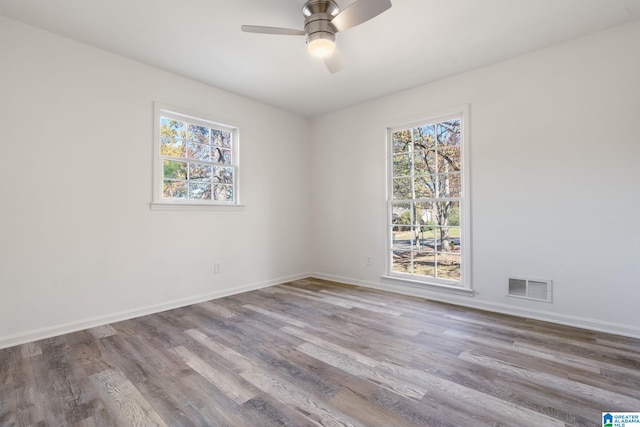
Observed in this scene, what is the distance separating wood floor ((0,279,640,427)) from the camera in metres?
1.54

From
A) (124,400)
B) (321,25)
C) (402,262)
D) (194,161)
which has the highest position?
(321,25)

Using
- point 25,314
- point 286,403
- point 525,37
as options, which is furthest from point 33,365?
point 525,37

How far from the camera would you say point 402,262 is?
3.97 m

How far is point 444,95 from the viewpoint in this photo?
3.49m

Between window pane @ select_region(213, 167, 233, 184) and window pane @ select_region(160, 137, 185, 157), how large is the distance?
460 mm

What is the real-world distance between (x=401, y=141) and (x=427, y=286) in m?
1.90

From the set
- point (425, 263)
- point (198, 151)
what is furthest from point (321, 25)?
point (425, 263)

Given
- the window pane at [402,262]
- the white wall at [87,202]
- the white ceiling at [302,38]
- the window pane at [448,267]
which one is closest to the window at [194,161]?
the white wall at [87,202]

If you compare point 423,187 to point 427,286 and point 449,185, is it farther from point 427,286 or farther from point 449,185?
point 427,286

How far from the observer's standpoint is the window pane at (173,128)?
11.0 feet

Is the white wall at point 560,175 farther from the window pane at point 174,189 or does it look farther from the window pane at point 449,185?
the window pane at point 174,189

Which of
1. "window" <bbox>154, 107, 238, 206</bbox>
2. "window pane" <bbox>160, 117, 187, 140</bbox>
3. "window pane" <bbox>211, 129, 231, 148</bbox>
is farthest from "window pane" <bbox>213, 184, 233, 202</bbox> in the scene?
"window pane" <bbox>160, 117, 187, 140</bbox>

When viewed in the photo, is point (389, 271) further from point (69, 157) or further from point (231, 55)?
point (69, 157)

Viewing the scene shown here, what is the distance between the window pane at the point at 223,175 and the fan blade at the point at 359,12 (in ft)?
7.69
